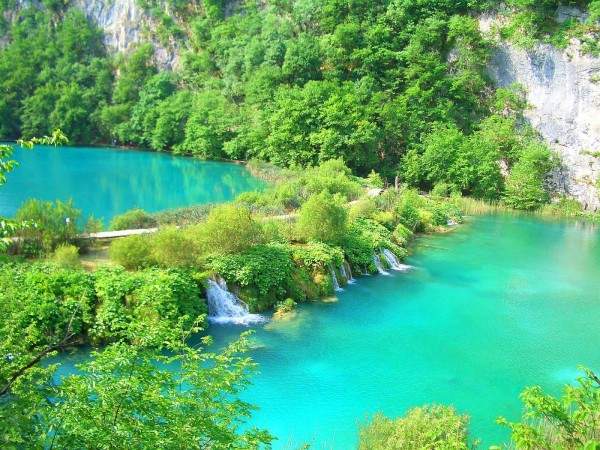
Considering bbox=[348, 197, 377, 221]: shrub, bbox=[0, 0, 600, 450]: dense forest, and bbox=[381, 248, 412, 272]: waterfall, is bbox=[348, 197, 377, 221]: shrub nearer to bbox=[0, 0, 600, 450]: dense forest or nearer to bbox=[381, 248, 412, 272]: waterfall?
bbox=[0, 0, 600, 450]: dense forest

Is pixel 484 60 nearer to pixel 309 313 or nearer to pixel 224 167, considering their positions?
pixel 224 167

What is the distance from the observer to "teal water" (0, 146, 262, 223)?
34719 mm

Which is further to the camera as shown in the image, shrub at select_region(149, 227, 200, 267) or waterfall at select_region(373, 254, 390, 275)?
waterfall at select_region(373, 254, 390, 275)

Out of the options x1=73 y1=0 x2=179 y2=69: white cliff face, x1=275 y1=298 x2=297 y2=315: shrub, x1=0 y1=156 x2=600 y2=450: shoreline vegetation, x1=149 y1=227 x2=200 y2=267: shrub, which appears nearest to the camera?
x1=0 y1=156 x2=600 y2=450: shoreline vegetation

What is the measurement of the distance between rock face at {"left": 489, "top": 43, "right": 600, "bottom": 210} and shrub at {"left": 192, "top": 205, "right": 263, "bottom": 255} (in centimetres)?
2942

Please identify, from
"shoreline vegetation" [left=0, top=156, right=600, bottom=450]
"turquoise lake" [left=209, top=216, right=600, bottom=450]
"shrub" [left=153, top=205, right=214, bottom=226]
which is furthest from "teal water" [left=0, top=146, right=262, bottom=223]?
"turquoise lake" [left=209, top=216, right=600, bottom=450]

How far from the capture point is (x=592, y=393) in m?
8.42

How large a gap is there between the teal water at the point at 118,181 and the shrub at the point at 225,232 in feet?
36.1

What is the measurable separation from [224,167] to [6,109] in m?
31.4

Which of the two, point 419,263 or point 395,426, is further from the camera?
point 419,263

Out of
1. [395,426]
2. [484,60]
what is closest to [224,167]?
[484,60]

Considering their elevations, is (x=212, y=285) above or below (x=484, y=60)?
below

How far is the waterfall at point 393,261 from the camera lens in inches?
1027

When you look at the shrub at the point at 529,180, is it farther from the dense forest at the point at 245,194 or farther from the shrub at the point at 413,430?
the shrub at the point at 413,430
